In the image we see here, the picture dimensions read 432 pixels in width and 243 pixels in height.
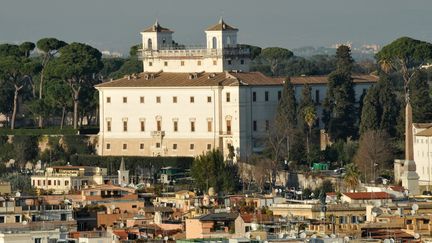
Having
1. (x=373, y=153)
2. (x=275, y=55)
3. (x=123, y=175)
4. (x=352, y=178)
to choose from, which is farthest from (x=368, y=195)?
(x=275, y=55)

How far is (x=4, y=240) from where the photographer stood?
49.1m

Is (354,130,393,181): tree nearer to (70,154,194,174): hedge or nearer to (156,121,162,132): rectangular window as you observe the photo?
(70,154,194,174): hedge

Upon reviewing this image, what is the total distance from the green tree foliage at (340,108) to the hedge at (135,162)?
4623mm

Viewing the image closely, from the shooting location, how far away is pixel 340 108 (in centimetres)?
8662

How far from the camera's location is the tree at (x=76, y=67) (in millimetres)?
94938

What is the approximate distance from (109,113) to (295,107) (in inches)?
281

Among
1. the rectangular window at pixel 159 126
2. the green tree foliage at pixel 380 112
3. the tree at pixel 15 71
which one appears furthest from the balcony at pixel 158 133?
the tree at pixel 15 71

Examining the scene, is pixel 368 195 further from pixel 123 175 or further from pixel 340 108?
pixel 340 108

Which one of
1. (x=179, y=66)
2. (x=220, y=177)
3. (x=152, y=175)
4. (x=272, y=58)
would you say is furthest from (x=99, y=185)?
(x=272, y=58)

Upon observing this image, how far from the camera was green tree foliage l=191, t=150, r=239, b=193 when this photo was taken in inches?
3012

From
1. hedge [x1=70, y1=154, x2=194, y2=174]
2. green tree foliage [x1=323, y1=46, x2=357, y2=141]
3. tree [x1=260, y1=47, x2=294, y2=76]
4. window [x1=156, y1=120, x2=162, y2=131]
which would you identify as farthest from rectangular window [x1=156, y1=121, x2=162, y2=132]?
tree [x1=260, y1=47, x2=294, y2=76]

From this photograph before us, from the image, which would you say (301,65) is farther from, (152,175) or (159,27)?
(152,175)

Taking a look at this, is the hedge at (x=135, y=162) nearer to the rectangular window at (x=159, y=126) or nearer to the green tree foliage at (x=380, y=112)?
the rectangular window at (x=159, y=126)

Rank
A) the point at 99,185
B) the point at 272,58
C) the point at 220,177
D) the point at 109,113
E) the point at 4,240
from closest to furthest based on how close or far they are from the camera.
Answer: the point at 4,240, the point at 99,185, the point at 220,177, the point at 109,113, the point at 272,58
